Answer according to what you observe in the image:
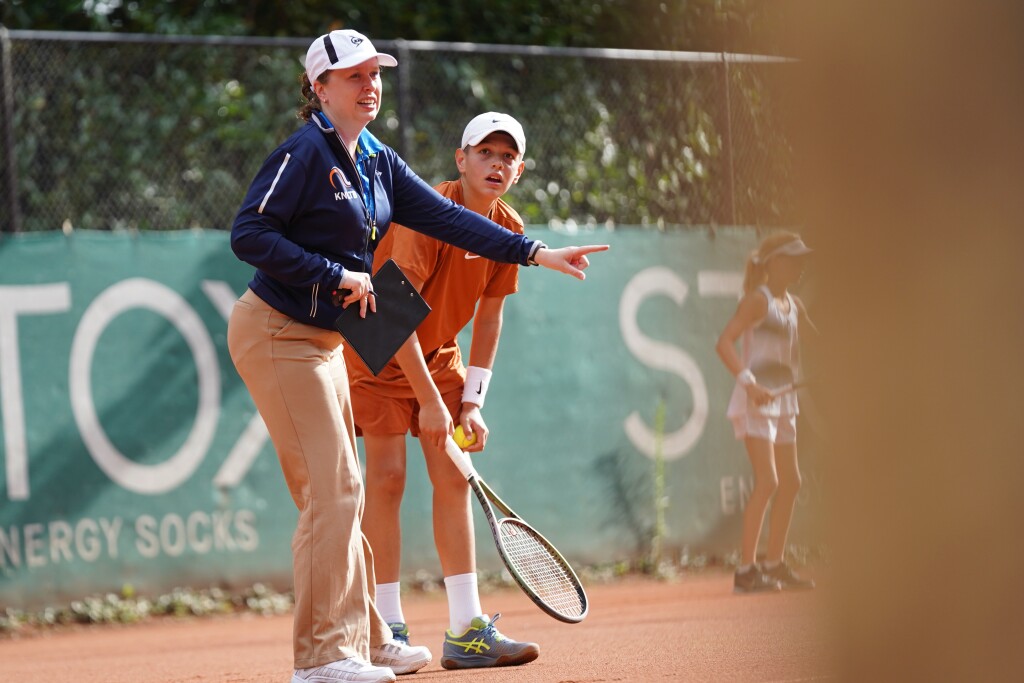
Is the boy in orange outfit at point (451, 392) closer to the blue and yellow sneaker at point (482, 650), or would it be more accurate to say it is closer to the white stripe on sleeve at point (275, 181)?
the blue and yellow sneaker at point (482, 650)

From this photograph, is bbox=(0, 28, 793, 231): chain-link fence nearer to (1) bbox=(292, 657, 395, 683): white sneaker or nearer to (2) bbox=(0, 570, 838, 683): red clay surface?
(2) bbox=(0, 570, 838, 683): red clay surface

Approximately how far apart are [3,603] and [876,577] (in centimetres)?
613

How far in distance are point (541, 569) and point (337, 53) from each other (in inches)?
70.9

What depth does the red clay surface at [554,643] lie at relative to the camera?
172 inches

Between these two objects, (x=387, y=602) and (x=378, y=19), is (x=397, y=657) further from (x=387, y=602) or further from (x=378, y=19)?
(x=378, y=19)

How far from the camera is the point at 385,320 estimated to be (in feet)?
13.3

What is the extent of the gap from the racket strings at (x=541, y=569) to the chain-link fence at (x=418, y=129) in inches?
176

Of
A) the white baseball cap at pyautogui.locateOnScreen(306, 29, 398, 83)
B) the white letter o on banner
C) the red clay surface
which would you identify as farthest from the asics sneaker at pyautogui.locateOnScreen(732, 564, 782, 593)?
the white baseball cap at pyautogui.locateOnScreen(306, 29, 398, 83)

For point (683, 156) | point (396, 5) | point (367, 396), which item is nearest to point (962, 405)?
point (367, 396)

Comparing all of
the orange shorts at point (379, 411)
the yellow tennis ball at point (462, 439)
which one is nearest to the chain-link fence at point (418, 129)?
the orange shorts at point (379, 411)

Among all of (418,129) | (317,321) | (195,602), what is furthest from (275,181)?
(418,129)

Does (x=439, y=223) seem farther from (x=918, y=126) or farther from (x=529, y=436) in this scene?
(x=529, y=436)

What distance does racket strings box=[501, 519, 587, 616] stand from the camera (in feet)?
13.9

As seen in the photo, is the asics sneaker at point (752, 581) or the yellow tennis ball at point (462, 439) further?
the asics sneaker at point (752, 581)
